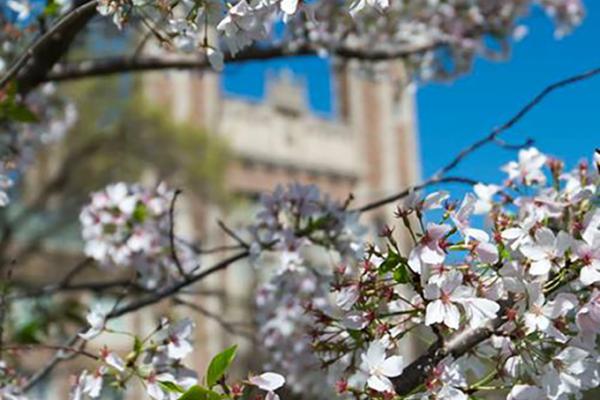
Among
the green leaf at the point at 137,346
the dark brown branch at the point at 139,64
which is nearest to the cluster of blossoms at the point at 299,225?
the green leaf at the point at 137,346

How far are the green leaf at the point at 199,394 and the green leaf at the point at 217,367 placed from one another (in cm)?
3

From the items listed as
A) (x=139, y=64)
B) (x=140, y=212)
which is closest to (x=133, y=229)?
(x=140, y=212)

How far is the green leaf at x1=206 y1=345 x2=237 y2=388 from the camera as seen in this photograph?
1.83m

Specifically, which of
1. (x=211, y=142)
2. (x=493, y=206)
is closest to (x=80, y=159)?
(x=211, y=142)

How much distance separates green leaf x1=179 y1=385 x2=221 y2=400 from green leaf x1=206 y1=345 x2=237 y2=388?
0.03 meters

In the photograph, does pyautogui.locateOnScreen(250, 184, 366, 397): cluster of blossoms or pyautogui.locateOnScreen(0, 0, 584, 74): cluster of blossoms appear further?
pyautogui.locateOnScreen(250, 184, 366, 397): cluster of blossoms

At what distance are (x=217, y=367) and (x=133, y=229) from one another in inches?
81.1

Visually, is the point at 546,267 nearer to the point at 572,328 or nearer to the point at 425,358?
the point at 572,328

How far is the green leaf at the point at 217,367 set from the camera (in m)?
1.83

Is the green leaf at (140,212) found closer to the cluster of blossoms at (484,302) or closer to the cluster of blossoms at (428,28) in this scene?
the cluster of blossoms at (428,28)

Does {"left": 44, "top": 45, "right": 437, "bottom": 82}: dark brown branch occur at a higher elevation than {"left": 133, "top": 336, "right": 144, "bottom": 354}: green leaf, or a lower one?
higher

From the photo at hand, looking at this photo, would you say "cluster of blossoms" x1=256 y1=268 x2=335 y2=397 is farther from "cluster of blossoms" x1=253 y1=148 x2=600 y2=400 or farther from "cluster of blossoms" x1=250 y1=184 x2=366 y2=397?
"cluster of blossoms" x1=253 y1=148 x2=600 y2=400

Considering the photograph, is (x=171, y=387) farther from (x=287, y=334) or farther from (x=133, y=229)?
(x=287, y=334)

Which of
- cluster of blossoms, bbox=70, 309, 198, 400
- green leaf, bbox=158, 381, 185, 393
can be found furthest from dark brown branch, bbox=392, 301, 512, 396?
cluster of blossoms, bbox=70, 309, 198, 400
